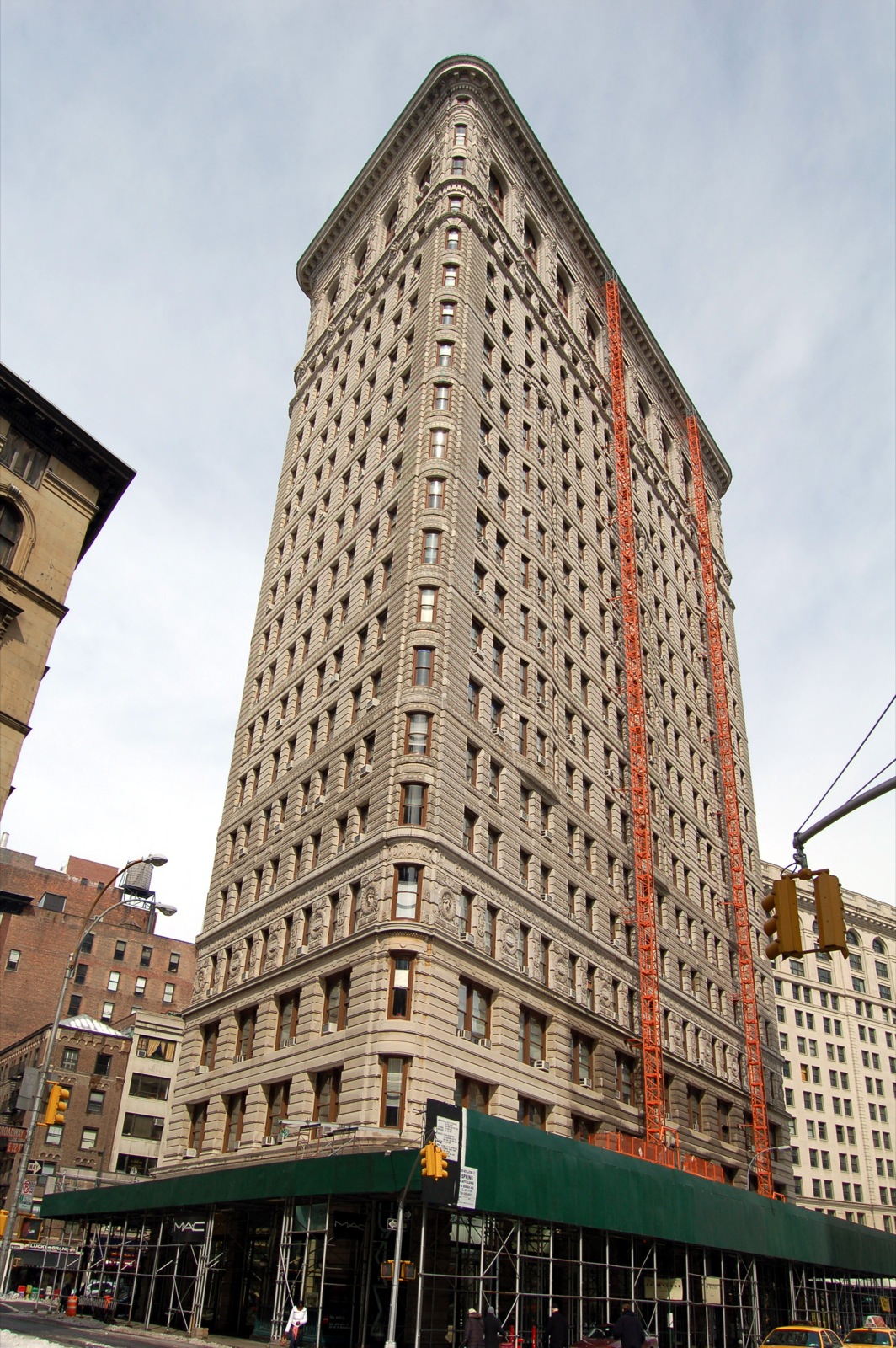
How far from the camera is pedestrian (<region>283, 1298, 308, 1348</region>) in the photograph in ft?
92.4

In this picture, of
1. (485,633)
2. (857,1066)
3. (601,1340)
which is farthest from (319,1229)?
(857,1066)

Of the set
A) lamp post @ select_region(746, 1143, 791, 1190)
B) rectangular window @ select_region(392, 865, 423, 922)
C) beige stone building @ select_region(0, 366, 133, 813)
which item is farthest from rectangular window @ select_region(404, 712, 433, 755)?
lamp post @ select_region(746, 1143, 791, 1190)

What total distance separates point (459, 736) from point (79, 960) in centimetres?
7030

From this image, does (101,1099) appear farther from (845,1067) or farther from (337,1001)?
(845,1067)

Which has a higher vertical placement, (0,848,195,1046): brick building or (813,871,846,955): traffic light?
(0,848,195,1046): brick building

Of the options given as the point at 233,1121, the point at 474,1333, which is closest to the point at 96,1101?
the point at 233,1121

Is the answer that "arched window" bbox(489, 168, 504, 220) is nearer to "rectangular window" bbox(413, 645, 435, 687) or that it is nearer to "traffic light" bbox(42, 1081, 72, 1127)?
"rectangular window" bbox(413, 645, 435, 687)

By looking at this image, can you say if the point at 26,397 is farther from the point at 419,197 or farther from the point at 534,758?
the point at 419,197

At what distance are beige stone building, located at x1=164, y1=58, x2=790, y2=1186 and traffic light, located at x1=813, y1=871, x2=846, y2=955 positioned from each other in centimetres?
2398

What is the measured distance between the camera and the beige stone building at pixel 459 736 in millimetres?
38312

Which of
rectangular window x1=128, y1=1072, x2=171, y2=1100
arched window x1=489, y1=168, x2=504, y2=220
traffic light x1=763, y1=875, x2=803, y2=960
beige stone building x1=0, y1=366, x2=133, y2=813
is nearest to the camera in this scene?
traffic light x1=763, y1=875, x2=803, y2=960

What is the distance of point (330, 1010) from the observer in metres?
38.3

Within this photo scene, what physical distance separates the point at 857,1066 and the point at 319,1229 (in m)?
93.4

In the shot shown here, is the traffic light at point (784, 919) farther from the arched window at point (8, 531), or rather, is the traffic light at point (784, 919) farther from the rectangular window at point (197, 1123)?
the rectangular window at point (197, 1123)
